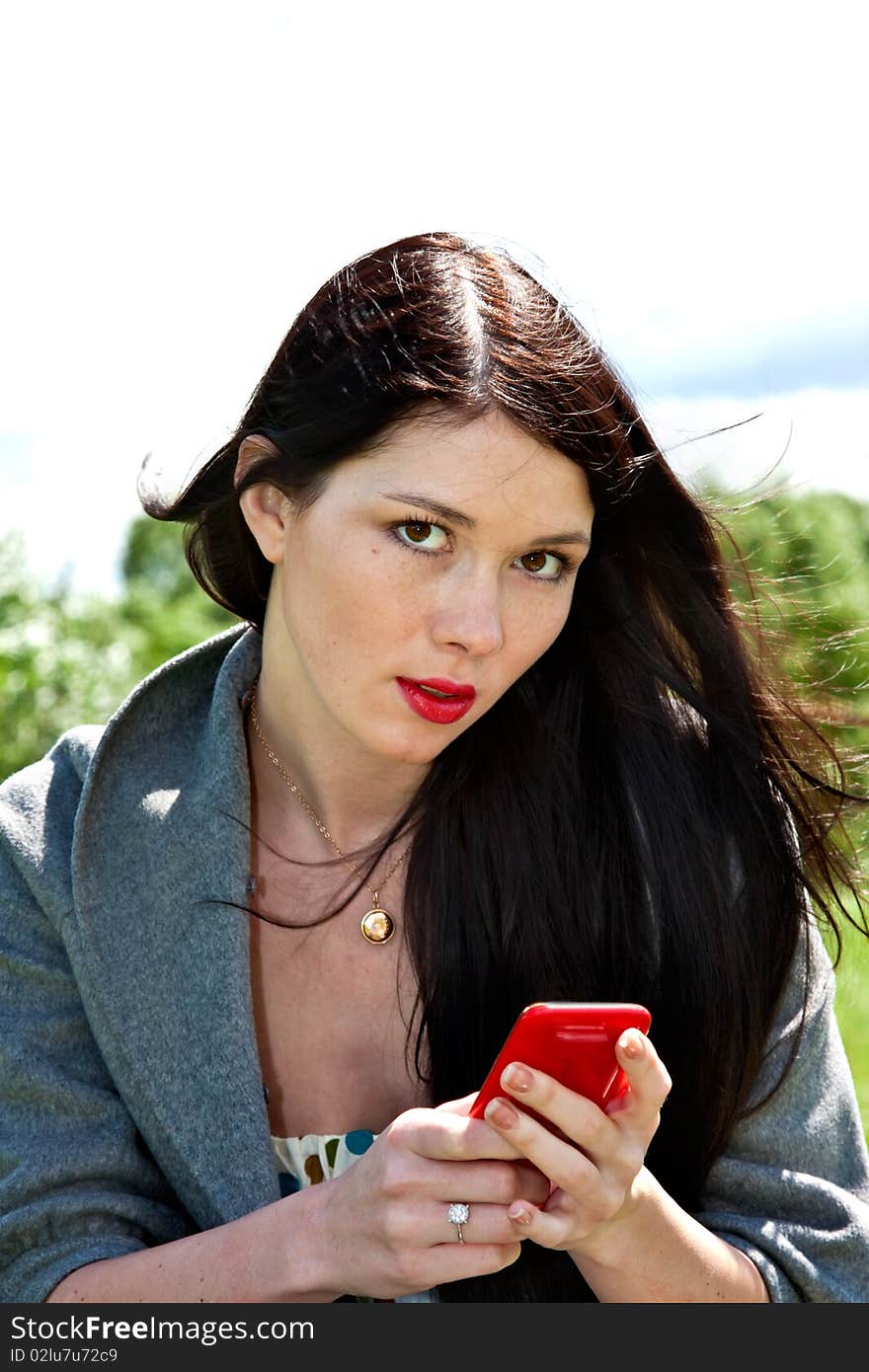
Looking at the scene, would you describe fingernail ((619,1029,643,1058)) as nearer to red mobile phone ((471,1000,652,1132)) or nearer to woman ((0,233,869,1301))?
red mobile phone ((471,1000,652,1132))

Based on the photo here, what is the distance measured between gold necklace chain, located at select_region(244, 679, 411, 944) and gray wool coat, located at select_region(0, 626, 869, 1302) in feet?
0.40

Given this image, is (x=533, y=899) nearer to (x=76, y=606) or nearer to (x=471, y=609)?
(x=471, y=609)

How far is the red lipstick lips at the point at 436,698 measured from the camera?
7.04 feet

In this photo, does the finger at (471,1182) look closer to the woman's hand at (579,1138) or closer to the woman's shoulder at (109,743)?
the woman's hand at (579,1138)

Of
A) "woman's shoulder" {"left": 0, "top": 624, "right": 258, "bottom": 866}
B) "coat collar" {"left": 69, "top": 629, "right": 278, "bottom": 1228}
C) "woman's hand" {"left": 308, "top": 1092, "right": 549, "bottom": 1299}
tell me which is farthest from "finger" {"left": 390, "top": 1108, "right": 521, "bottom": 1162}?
"woman's shoulder" {"left": 0, "top": 624, "right": 258, "bottom": 866}

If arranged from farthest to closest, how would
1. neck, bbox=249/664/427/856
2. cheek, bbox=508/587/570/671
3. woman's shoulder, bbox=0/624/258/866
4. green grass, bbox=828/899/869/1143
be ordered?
1. green grass, bbox=828/899/869/1143
2. neck, bbox=249/664/427/856
3. woman's shoulder, bbox=0/624/258/866
4. cheek, bbox=508/587/570/671

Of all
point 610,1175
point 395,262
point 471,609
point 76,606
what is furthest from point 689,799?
point 76,606

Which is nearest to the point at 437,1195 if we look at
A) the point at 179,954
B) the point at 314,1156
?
the point at 314,1156

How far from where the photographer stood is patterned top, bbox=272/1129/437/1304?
226 cm

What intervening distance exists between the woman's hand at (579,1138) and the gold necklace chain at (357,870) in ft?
2.16

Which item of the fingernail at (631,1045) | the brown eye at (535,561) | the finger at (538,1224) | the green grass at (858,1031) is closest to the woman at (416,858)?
the brown eye at (535,561)

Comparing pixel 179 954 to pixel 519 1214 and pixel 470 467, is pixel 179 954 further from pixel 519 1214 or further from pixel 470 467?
pixel 470 467

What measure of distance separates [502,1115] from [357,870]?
81 cm

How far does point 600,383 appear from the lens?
225cm
